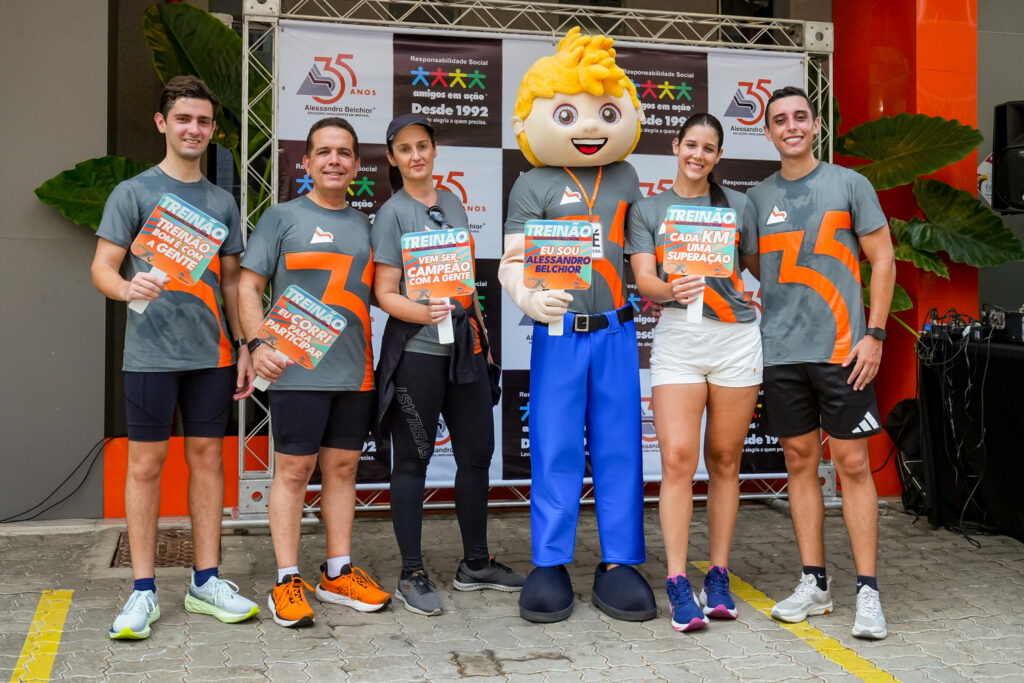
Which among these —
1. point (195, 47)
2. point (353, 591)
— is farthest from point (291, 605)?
point (195, 47)

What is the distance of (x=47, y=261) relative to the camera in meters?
6.19

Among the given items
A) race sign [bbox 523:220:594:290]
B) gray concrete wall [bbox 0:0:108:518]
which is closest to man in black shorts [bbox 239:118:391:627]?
race sign [bbox 523:220:594:290]

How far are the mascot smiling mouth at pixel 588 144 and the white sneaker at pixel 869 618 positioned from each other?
86.2 inches

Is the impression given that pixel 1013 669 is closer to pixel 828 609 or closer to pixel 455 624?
pixel 828 609

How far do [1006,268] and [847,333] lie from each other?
171 inches

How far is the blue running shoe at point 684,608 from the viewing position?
12.9ft

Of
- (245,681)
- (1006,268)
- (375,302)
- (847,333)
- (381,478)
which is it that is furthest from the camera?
(1006,268)

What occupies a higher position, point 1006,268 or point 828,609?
point 1006,268

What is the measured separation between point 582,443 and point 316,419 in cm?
114

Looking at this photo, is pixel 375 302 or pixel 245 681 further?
pixel 375 302

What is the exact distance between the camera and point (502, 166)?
19.9ft

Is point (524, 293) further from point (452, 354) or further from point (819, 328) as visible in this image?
point (819, 328)

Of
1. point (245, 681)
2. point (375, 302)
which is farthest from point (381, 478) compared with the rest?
point (245, 681)

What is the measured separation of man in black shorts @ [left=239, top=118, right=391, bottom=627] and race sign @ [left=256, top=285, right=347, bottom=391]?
4 centimetres
